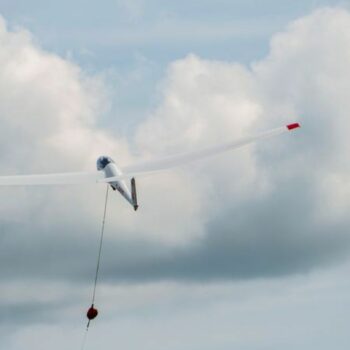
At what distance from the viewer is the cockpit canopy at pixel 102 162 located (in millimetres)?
75688

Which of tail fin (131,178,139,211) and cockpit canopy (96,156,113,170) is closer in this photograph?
tail fin (131,178,139,211)

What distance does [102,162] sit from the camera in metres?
76.6

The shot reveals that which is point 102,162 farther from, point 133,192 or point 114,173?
point 133,192

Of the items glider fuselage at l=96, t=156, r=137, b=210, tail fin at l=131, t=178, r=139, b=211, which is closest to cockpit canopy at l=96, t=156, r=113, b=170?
glider fuselage at l=96, t=156, r=137, b=210

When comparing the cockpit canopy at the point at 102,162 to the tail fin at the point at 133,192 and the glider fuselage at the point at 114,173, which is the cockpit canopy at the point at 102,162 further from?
the tail fin at the point at 133,192

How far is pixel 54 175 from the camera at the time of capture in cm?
6762

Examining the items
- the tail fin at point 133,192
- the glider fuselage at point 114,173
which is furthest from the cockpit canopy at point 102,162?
the tail fin at point 133,192

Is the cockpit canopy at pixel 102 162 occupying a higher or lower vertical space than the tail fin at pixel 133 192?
higher

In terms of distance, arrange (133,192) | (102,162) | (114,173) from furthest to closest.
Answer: (102,162) < (114,173) < (133,192)

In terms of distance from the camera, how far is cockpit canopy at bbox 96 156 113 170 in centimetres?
7569

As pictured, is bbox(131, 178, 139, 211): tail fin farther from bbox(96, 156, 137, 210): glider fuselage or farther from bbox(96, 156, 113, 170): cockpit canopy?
bbox(96, 156, 113, 170): cockpit canopy

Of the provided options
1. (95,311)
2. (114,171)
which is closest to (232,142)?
(114,171)

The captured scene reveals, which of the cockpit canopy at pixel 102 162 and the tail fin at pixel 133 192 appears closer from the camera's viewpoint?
the tail fin at pixel 133 192

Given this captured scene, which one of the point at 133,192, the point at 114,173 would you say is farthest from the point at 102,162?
the point at 133,192
